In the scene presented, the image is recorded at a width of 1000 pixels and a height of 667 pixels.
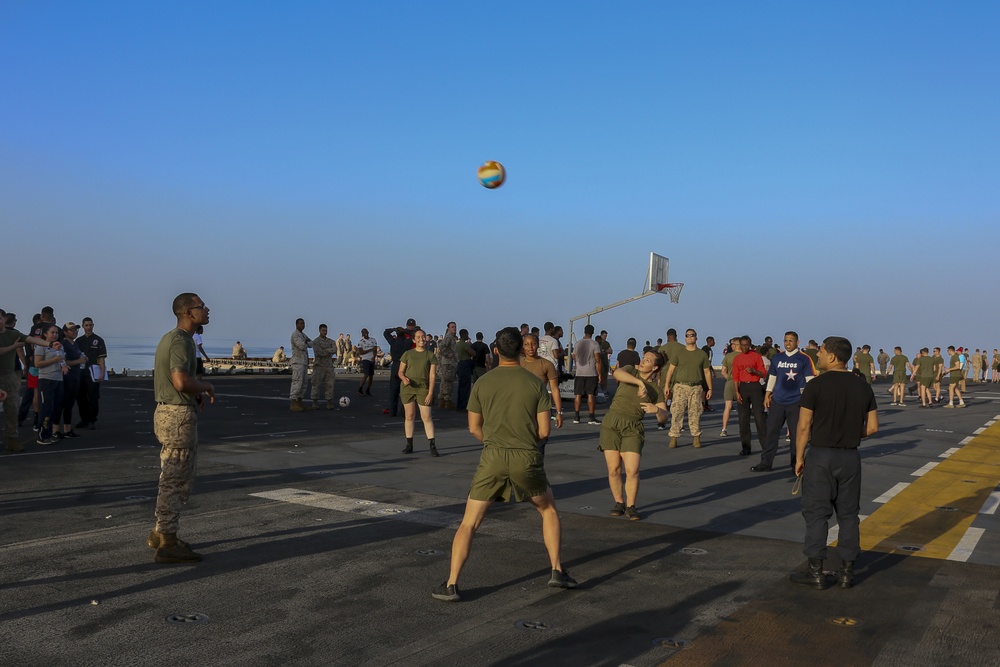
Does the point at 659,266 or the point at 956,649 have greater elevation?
the point at 659,266

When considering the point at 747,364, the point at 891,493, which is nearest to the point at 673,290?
the point at 747,364

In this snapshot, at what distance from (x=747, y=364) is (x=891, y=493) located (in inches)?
147

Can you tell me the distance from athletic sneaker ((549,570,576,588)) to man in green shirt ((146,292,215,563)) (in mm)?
2676

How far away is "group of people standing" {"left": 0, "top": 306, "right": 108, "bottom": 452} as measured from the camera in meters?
12.1

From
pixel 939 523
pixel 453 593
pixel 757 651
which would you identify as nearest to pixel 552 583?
pixel 453 593

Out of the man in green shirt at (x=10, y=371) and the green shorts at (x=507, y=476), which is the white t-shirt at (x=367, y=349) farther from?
the green shorts at (x=507, y=476)

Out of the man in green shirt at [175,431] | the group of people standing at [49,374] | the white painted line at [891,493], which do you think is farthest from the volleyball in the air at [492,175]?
the man in green shirt at [175,431]

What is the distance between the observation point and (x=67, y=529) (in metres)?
7.54

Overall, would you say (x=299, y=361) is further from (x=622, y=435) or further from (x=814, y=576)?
(x=814, y=576)

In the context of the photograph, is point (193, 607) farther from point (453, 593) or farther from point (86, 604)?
point (453, 593)

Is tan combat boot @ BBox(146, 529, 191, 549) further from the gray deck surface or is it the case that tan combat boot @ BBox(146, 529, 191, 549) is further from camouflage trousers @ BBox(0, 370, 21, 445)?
camouflage trousers @ BBox(0, 370, 21, 445)

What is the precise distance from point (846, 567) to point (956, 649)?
55.3 inches

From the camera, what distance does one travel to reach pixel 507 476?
19.5ft

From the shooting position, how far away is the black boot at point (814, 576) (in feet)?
20.6
